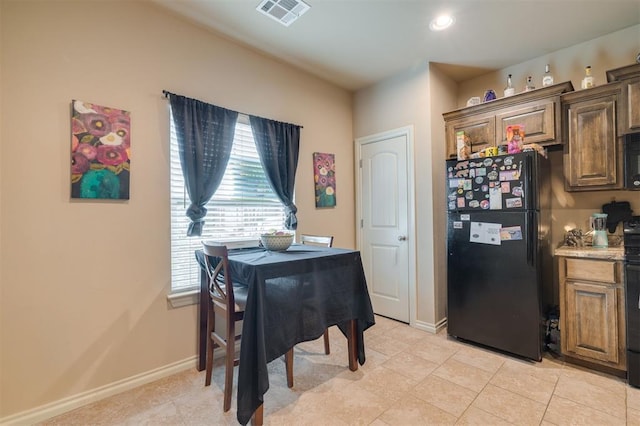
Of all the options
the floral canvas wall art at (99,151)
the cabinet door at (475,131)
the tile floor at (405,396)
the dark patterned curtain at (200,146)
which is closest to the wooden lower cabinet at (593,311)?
the tile floor at (405,396)

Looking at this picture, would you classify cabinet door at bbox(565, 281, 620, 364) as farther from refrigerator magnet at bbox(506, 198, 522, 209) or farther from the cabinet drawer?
refrigerator magnet at bbox(506, 198, 522, 209)

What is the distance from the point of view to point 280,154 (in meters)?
3.02

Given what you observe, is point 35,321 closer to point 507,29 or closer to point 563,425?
point 563,425

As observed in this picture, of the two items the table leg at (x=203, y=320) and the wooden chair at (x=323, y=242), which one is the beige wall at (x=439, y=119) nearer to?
the wooden chair at (x=323, y=242)

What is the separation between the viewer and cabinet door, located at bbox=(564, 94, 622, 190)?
7.70 feet

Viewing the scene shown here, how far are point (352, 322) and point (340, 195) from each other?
175 cm

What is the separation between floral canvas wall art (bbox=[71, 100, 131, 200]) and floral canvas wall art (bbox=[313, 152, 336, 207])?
182 centimetres

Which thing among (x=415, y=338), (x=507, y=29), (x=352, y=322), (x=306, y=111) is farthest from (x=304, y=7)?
(x=415, y=338)

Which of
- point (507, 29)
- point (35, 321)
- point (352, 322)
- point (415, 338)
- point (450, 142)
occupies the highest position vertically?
point (507, 29)

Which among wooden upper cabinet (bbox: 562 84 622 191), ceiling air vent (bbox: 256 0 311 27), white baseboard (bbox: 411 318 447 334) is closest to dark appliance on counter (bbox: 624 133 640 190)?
wooden upper cabinet (bbox: 562 84 622 191)

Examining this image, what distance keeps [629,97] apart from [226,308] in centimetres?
322

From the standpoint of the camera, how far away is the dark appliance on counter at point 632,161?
2242 millimetres

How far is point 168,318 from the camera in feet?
7.56

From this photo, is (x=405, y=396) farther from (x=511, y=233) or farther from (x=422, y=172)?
(x=422, y=172)
